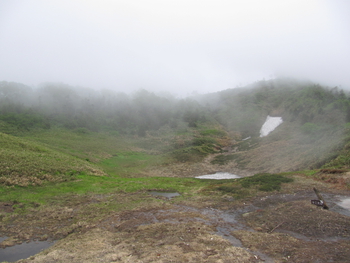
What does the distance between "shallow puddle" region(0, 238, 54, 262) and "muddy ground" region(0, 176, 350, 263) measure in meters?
0.65

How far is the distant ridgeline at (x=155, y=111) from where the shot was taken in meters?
81.0

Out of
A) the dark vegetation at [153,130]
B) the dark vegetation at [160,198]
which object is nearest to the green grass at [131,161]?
the dark vegetation at [160,198]

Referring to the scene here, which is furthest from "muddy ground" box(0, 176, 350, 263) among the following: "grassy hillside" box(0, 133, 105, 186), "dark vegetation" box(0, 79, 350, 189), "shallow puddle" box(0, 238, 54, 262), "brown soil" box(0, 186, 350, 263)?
"dark vegetation" box(0, 79, 350, 189)

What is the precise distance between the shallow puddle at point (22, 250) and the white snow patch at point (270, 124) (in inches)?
3704

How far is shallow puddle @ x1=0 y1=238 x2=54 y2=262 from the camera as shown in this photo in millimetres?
13484

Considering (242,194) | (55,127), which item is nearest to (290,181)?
(242,194)

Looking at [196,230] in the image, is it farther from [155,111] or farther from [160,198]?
[155,111]

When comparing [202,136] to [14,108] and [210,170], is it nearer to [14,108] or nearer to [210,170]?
[210,170]

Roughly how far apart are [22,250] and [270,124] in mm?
108724

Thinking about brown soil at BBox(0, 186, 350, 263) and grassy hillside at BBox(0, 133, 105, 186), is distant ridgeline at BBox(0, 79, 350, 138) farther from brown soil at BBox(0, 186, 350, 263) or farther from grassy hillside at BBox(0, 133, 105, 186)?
brown soil at BBox(0, 186, 350, 263)

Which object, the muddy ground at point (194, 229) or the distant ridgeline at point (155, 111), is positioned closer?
the muddy ground at point (194, 229)

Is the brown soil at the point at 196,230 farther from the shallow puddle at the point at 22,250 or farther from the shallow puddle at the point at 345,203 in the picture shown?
the shallow puddle at the point at 22,250

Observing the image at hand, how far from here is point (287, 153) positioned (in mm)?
50906

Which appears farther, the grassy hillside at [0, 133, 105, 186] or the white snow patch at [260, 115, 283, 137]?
the white snow patch at [260, 115, 283, 137]
